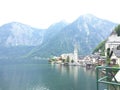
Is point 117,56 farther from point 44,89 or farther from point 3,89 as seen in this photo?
point 3,89

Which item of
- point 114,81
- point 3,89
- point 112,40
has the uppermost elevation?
point 112,40

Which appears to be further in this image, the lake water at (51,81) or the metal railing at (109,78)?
the lake water at (51,81)

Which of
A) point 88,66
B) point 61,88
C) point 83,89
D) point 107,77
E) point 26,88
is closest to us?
point 107,77

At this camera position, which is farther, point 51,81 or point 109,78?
point 51,81

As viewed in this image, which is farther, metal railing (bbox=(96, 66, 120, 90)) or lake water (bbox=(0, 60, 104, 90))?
lake water (bbox=(0, 60, 104, 90))

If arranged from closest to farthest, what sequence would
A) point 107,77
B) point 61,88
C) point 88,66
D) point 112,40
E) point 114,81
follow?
point 114,81 < point 107,77 < point 61,88 < point 112,40 < point 88,66

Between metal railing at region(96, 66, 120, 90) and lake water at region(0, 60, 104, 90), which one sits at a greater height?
metal railing at region(96, 66, 120, 90)

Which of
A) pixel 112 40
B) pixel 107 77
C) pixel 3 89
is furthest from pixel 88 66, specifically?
pixel 107 77

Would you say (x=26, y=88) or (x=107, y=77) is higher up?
(x=107, y=77)

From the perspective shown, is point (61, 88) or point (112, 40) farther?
point (112, 40)

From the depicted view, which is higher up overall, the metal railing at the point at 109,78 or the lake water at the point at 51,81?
the metal railing at the point at 109,78

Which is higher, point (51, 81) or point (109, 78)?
point (109, 78)
